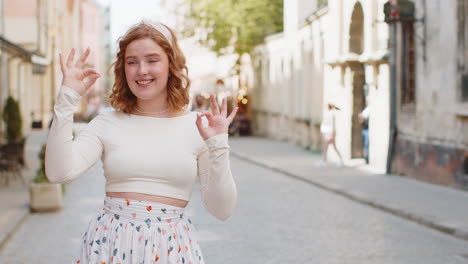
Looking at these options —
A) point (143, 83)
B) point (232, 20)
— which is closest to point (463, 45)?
point (143, 83)

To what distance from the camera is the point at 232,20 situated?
1526 inches

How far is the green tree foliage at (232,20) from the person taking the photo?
38.8m

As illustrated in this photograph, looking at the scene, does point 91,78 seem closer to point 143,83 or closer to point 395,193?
point 143,83

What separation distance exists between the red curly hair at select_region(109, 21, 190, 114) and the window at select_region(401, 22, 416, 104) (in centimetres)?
1525

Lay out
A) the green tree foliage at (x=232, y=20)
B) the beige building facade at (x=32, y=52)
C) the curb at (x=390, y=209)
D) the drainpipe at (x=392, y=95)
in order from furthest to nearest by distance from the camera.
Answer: the green tree foliage at (x=232, y=20) < the beige building facade at (x=32, y=52) < the drainpipe at (x=392, y=95) < the curb at (x=390, y=209)

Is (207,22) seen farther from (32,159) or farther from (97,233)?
(97,233)

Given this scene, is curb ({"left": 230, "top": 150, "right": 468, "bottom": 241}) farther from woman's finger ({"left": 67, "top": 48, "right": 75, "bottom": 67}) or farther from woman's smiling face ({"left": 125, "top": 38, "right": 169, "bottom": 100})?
woman's finger ({"left": 67, "top": 48, "right": 75, "bottom": 67})

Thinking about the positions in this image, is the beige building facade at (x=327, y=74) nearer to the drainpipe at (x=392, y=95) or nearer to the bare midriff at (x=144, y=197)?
the drainpipe at (x=392, y=95)

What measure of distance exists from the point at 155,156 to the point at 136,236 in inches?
12.0

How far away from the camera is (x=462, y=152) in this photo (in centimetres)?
1478

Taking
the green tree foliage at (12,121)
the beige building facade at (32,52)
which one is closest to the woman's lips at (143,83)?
the beige building facade at (32,52)

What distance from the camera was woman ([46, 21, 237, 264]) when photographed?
10.4 feet

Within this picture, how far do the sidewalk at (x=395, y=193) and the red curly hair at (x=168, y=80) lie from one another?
7.41 meters

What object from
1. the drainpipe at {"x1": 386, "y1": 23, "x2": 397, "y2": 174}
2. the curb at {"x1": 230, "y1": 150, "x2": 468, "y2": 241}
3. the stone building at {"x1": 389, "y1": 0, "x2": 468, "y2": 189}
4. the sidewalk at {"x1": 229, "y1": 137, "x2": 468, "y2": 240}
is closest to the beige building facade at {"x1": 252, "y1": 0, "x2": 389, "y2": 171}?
the drainpipe at {"x1": 386, "y1": 23, "x2": 397, "y2": 174}
